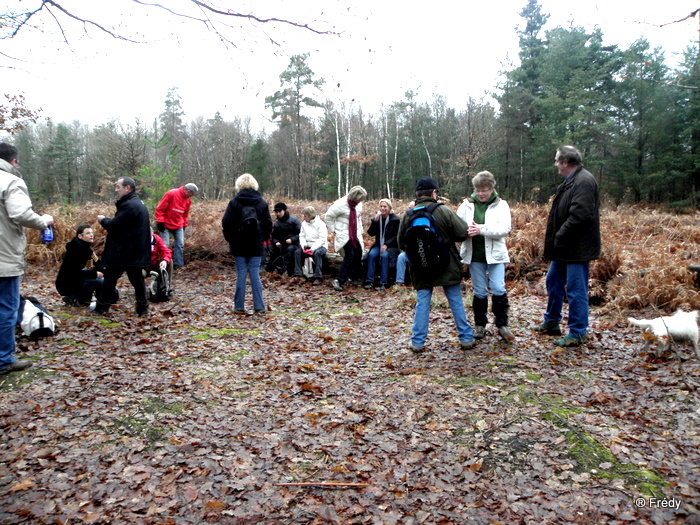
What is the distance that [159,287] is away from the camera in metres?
7.74

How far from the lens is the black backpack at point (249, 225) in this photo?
7.02 metres

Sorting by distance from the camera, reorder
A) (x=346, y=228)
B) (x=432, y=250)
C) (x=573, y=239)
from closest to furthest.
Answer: (x=573, y=239) < (x=432, y=250) < (x=346, y=228)

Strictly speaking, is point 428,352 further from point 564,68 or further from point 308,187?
point 308,187

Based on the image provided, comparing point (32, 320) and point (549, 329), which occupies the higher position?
point (32, 320)

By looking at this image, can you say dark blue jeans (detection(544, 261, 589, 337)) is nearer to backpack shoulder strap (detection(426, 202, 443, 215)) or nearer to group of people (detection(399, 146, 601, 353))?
group of people (detection(399, 146, 601, 353))

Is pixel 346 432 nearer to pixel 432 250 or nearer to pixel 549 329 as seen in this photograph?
pixel 432 250

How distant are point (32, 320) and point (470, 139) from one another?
23.6 metres

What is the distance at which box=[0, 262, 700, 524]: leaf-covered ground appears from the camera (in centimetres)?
277

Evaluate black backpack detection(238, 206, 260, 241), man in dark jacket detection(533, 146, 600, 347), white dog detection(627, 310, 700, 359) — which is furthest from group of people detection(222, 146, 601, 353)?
black backpack detection(238, 206, 260, 241)

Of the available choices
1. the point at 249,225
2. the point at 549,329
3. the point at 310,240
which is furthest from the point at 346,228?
the point at 549,329

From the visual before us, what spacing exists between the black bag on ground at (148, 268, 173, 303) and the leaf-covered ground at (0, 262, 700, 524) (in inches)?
Answer: 66.7

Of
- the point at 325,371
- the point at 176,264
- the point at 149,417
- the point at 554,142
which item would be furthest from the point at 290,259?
the point at 554,142

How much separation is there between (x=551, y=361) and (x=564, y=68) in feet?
88.5

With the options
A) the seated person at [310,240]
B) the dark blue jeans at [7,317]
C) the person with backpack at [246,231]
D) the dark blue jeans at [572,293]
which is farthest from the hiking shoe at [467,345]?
the seated person at [310,240]
